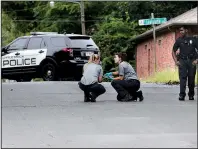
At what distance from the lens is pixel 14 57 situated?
22844mm

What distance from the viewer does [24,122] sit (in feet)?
32.8

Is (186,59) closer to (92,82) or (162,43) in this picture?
(92,82)

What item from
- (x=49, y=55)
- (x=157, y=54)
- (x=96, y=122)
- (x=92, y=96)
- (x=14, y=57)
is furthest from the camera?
(x=157, y=54)

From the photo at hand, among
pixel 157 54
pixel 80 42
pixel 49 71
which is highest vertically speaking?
pixel 80 42

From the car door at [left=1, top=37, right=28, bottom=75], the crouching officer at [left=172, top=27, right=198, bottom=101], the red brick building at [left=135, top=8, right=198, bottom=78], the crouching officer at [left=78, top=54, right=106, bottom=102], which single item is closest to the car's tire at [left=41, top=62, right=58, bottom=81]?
the car door at [left=1, top=37, right=28, bottom=75]

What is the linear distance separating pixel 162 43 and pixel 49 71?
18932 mm

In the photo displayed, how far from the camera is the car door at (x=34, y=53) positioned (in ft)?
72.8

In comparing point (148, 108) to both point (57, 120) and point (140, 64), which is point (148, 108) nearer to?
point (57, 120)

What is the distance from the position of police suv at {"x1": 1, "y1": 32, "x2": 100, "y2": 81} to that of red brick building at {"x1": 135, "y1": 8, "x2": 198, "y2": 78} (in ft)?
37.1

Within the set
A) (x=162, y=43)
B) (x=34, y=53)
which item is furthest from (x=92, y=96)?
(x=162, y=43)

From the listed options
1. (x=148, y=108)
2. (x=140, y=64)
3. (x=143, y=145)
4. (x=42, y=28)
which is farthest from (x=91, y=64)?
(x=42, y=28)

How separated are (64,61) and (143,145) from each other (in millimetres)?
14363

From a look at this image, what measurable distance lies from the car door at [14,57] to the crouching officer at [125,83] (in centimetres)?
947

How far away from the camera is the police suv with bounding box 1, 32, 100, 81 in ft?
71.8
